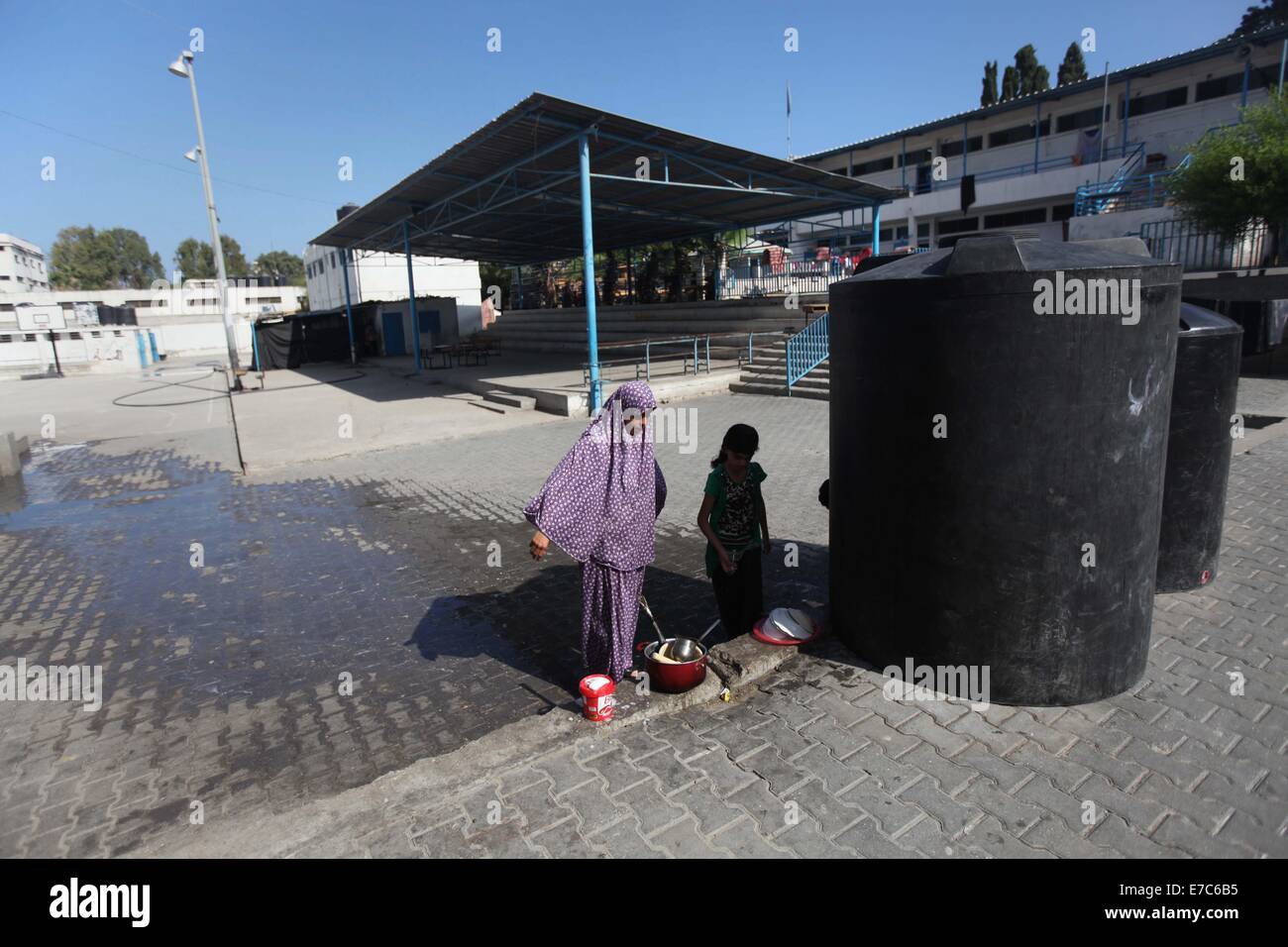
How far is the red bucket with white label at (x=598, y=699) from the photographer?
3.59 meters

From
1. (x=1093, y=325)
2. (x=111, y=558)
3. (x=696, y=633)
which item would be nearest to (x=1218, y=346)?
(x=1093, y=325)

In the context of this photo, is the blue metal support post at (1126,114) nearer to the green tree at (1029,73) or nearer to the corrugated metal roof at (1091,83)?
the corrugated metal roof at (1091,83)

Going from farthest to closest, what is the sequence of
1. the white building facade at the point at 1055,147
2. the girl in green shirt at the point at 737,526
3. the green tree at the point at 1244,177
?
the white building facade at the point at 1055,147 < the green tree at the point at 1244,177 < the girl in green shirt at the point at 737,526

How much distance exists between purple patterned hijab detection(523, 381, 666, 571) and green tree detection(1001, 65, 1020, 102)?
170 ft

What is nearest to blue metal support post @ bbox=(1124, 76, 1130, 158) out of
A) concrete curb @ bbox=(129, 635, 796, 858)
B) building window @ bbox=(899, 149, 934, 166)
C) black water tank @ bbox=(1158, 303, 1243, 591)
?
building window @ bbox=(899, 149, 934, 166)

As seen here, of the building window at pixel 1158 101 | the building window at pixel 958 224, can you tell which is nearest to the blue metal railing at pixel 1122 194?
the building window at pixel 1158 101

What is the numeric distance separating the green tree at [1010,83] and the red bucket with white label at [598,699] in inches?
2070

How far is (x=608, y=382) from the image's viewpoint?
15914 millimetres

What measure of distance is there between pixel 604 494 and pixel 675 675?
3.33ft

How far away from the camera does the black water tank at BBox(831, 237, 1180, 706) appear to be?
10.3 ft

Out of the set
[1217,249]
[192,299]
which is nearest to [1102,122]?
[1217,249]

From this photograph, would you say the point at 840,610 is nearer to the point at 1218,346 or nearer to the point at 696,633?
the point at 696,633

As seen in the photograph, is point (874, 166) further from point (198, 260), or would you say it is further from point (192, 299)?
point (198, 260)

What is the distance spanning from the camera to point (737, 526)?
14.1 ft
